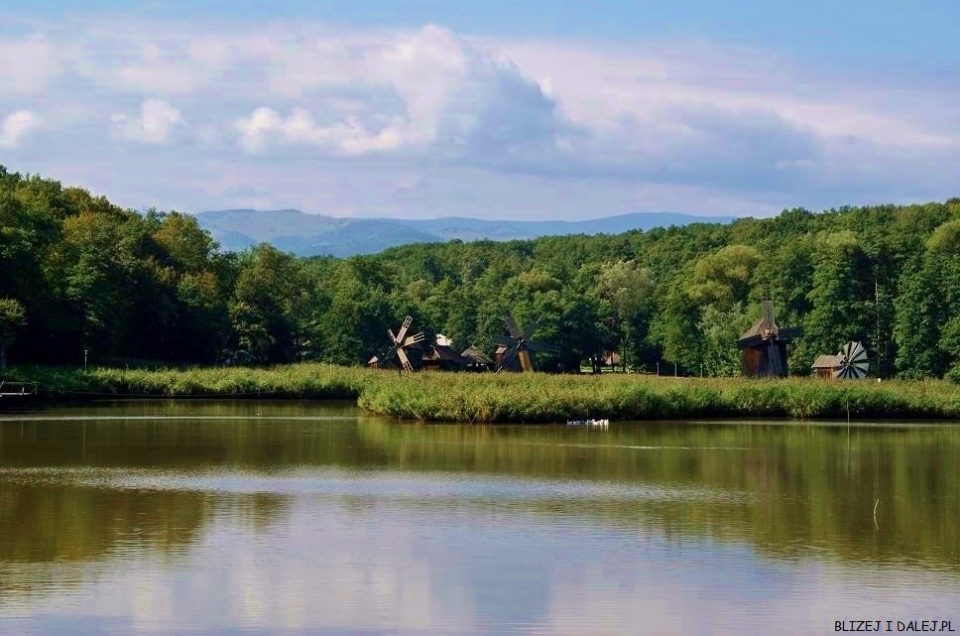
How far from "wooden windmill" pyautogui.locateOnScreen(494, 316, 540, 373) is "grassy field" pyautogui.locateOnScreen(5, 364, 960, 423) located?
52.5ft

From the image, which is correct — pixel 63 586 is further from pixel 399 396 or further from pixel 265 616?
pixel 399 396

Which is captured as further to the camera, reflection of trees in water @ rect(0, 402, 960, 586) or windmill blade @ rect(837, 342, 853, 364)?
windmill blade @ rect(837, 342, 853, 364)

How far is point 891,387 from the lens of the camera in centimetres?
5103

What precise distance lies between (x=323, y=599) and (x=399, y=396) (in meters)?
29.2

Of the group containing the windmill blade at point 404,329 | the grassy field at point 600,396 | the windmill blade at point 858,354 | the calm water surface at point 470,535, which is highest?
the windmill blade at point 404,329

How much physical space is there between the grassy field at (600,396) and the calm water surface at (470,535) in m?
6.49

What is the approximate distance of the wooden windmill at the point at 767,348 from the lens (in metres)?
63.0

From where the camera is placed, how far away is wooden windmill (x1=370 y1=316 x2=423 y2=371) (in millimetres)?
A: 74562

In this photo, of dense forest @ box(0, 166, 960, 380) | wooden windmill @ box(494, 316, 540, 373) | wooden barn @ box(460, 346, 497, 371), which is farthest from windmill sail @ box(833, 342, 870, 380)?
wooden barn @ box(460, 346, 497, 371)

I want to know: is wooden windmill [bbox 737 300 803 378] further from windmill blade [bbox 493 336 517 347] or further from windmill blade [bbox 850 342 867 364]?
windmill blade [bbox 493 336 517 347]

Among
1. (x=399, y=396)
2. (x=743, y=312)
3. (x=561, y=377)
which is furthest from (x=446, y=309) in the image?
(x=399, y=396)

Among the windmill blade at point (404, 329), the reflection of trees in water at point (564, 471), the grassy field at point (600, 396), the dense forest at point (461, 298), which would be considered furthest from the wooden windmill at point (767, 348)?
Result: the windmill blade at point (404, 329)

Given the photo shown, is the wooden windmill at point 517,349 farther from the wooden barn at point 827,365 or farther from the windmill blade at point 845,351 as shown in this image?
the windmill blade at point 845,351

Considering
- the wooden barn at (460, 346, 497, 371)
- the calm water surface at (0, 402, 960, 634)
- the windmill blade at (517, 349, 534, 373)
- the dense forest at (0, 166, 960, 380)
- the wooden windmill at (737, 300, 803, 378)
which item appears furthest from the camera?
the wooden barn at (460, 346, 497, 371)
